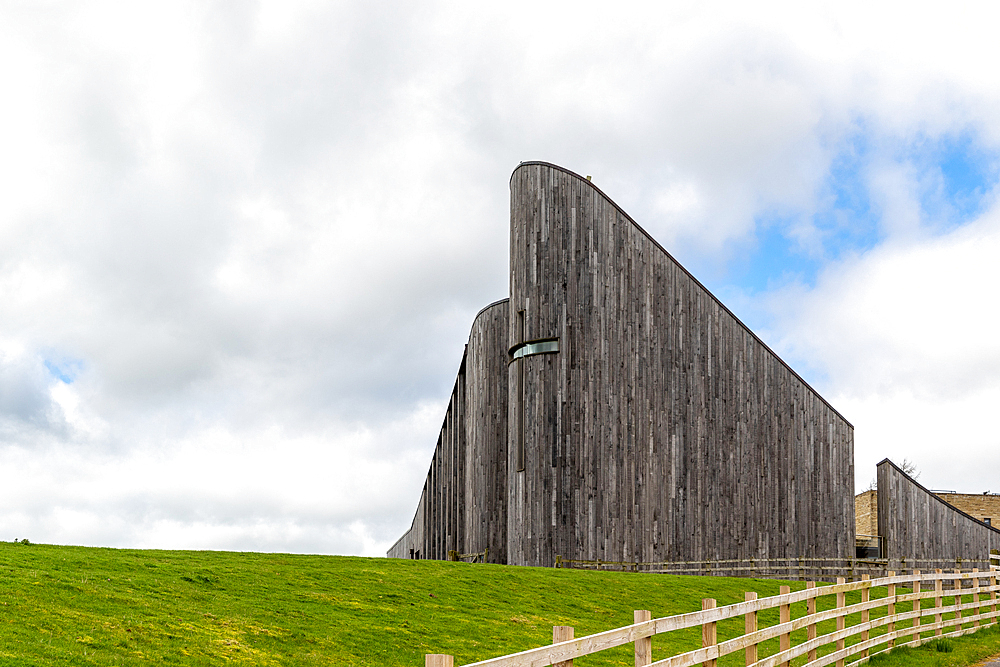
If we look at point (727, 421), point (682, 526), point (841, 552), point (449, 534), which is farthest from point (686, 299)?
point (449, 534)

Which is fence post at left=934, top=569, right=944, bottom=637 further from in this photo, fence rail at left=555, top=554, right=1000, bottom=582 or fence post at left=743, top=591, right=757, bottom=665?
fence rail at left=555, top=554, right=1000, bottom=582

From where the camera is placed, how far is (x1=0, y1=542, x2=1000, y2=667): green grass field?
36.0 feet

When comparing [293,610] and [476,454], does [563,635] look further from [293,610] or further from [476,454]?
[476,454]

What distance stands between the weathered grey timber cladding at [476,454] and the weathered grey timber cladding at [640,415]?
5.77 m

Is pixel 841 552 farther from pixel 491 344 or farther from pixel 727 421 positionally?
pixel 491 344

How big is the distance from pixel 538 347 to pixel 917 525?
626 inches

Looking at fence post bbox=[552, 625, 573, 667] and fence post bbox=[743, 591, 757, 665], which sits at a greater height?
fence post bbox=[552, 625, 573, 667]

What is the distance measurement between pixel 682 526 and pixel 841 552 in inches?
273

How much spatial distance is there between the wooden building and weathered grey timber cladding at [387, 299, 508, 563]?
547cm

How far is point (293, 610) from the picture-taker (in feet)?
45.2

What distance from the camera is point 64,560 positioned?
1480 cm

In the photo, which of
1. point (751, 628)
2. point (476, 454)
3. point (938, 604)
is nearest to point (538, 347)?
point (476, 454)

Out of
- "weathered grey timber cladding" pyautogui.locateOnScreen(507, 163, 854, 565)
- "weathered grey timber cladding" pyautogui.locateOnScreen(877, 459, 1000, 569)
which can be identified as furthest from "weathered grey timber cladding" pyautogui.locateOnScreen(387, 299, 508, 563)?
"weathered grey timber cladding" pyautogui.locateOnScreen(877, 459, 1000, 569)

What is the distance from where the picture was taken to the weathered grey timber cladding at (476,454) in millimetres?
38812
